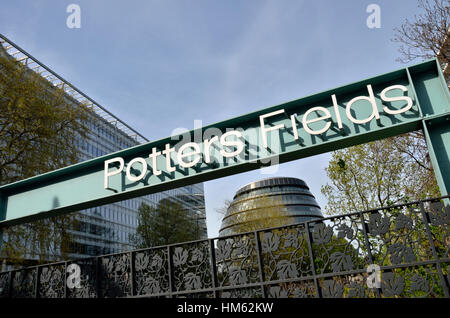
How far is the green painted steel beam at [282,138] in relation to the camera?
546cm

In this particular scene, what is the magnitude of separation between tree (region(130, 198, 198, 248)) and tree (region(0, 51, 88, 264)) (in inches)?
828

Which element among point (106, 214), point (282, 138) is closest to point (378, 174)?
point (282, 138)

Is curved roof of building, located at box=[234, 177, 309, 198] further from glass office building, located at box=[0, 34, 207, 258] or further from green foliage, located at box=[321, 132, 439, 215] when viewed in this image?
green foliage, located at box=[321, 132, 439, 215]

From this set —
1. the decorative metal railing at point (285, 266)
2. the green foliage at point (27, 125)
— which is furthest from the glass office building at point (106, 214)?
the decorative metal railing at point (285, 266)

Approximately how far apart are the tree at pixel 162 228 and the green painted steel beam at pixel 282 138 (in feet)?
94.7

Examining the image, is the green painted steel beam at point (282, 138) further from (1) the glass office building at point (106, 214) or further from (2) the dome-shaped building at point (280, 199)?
(1) the glass office building at point (106, 214)

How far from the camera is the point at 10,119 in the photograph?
13.1 meters

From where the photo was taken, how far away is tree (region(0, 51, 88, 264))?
42.8 feet

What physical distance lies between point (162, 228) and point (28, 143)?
82.8 ft

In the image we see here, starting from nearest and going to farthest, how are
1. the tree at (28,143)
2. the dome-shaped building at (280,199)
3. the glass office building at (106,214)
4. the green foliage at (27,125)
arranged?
the tree at (28,143), the green foliage at (27,125), the dome-shaped building at (280,199), the glass office building at (106,214)

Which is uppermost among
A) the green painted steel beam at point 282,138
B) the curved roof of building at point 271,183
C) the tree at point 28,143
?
the curved roof of building at point 271,183

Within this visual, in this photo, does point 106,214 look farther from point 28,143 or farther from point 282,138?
point 282,138

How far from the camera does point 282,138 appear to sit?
6168mm
